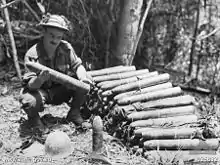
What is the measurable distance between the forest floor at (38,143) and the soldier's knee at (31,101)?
12.8 inches

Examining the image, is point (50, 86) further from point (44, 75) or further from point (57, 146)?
point (57, 146)

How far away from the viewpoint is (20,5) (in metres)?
6.36

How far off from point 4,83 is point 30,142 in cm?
256

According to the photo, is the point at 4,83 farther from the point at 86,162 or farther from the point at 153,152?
the point at 153,152

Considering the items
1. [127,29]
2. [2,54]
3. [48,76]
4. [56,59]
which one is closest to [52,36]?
[56,59]

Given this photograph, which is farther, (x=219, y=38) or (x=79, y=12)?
(x=219, y=38)

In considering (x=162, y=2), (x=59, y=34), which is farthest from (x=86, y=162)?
(x=162, y=2)

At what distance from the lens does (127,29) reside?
5559 mm

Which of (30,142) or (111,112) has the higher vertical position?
(111,112)

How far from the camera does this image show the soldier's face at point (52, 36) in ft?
12.1

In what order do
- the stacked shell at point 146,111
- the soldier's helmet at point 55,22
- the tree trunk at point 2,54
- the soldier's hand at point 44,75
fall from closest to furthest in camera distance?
the stacked shell at point 146,111 → the soldier's hand at point 44,75 → the soldier's helmet at point 55,22 → the tree trunk at point 2,54

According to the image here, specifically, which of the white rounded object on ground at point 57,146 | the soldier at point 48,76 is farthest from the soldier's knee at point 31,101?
the white rounded object on ground at point 57,146

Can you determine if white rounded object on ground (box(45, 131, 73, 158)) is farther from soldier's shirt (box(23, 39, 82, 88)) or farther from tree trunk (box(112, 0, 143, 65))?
tree trunk (box(112, 0, 143, 65))

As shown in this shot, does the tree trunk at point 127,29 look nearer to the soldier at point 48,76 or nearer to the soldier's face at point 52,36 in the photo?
the soldier at point 48,76
